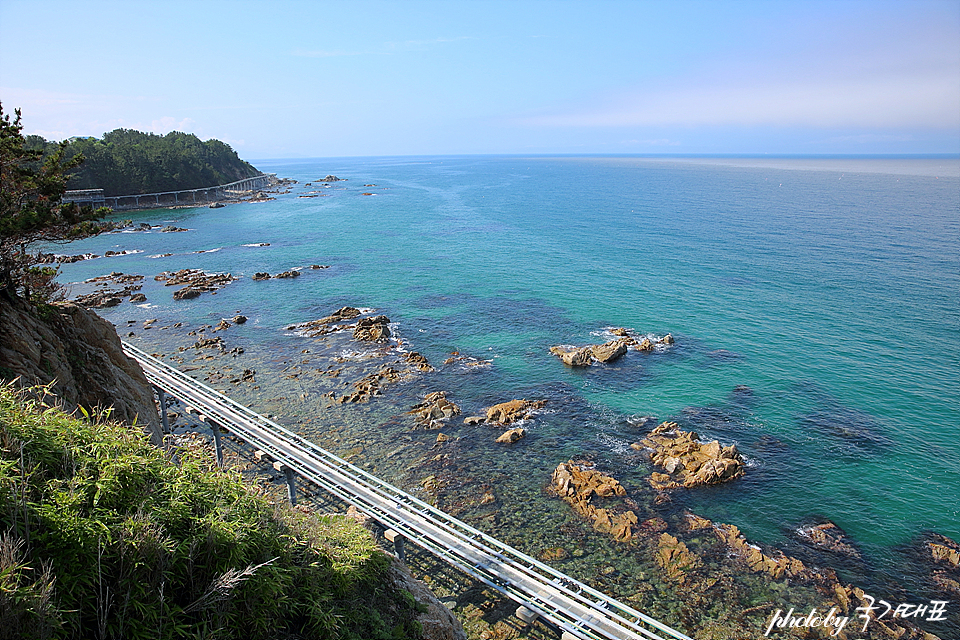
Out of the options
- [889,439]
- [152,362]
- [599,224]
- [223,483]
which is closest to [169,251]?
[152,362]

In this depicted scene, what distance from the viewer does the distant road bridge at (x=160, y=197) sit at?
109250 mm

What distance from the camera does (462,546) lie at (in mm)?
19750

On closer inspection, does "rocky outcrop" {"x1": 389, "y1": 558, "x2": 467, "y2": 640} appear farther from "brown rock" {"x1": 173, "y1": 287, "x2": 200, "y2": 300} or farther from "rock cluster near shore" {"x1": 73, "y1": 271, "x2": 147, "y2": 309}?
"brown rock" {"x1": 173, "y1": 287, "x2": 200, "y2": 300}

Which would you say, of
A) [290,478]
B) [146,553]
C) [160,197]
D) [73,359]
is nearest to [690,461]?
[290,478]

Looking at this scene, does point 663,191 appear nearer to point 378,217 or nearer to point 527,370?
point 378,217

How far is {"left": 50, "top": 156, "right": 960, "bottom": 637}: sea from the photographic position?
2470 cm

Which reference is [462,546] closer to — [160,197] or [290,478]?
[290,478]

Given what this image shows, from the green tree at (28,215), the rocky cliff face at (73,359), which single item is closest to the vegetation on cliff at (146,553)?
the rocky cliff face at (73,359)

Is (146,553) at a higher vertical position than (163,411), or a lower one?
higher

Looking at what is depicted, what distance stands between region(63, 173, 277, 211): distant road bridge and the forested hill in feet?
5.21

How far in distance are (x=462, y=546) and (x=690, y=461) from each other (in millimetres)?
14465

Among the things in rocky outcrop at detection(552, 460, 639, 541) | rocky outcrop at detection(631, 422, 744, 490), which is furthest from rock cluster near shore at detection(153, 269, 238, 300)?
rocky outcrop at detection(631, 422, 744, 490)

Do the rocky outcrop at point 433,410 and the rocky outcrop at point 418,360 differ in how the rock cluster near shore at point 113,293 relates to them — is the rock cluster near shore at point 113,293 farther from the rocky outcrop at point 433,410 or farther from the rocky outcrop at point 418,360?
the rocky outcrop at point 433,410

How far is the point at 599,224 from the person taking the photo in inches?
4218
